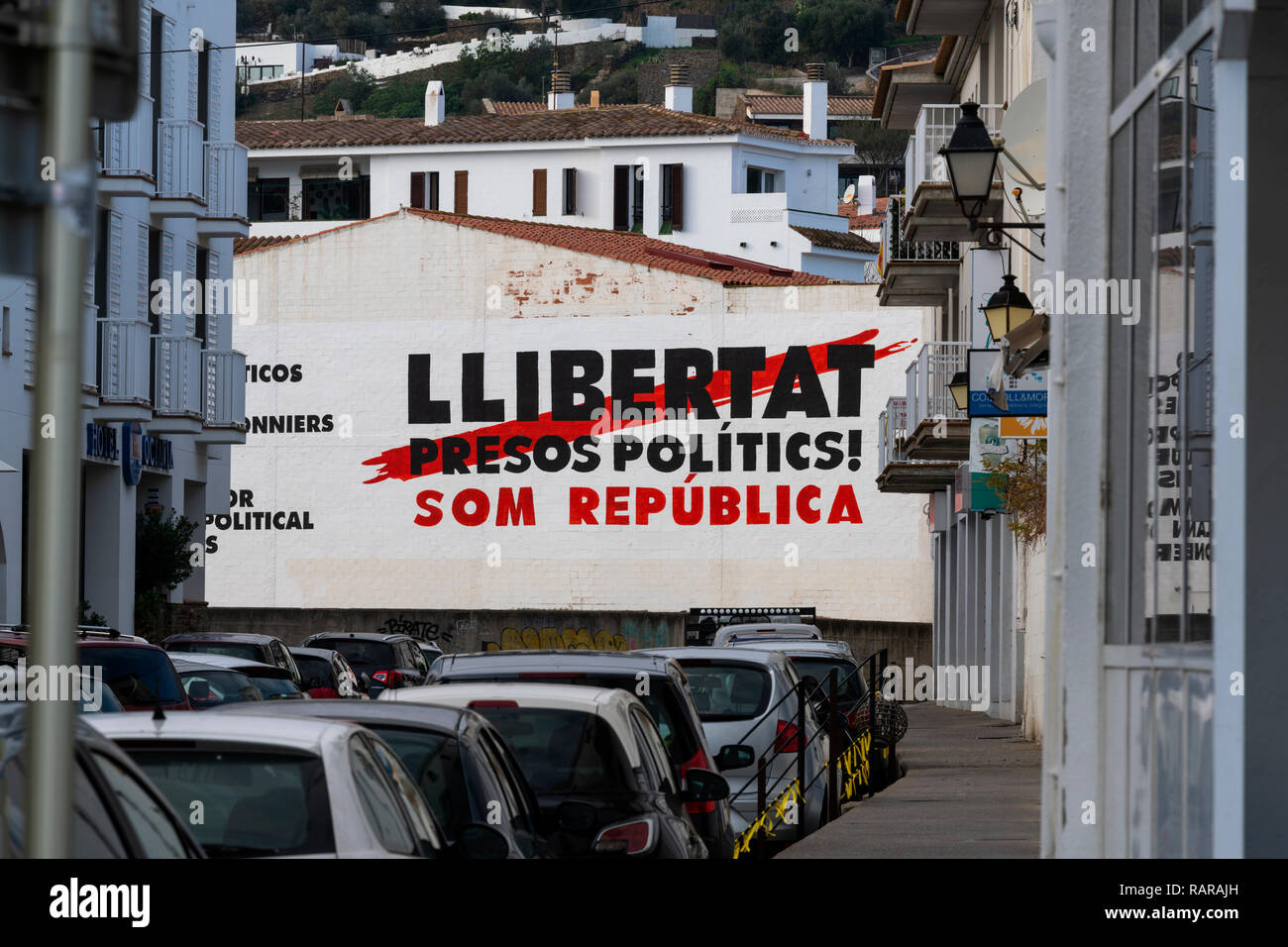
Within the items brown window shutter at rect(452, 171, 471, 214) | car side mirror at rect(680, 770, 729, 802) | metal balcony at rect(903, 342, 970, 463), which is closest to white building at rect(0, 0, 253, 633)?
metal balcony at rect(903, 342, 970, 463)

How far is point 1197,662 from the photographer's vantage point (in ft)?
22.2

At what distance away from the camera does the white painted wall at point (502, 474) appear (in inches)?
2023

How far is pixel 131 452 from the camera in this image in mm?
31859

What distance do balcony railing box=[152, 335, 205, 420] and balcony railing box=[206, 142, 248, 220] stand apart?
8.38 feet

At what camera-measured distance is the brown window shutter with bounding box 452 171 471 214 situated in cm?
6881

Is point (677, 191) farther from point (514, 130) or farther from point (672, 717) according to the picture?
point (672, 717)

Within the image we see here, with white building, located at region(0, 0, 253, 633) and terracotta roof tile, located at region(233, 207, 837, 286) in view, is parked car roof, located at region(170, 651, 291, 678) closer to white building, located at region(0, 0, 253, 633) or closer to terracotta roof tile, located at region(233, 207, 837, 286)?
white building, located at region(0, 0, 253, 633)

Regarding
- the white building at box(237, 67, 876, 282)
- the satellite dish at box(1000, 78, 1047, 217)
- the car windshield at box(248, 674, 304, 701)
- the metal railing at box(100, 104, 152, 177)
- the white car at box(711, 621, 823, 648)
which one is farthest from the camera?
the white building at box(237, 67, 876, 282)

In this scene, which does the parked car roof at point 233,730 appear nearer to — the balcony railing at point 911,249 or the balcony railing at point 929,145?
the balcony railing at point 929,145

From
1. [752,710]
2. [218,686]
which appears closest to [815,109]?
[218,686]

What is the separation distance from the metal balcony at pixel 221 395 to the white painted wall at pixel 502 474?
730 inches

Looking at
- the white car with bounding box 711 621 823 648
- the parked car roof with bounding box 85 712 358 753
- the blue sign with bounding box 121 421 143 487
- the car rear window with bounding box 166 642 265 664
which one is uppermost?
the blue sign with bounding box 121 421 143 487

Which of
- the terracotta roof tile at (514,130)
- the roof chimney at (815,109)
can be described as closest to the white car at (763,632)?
the terracotta roof tile at (514,130)
